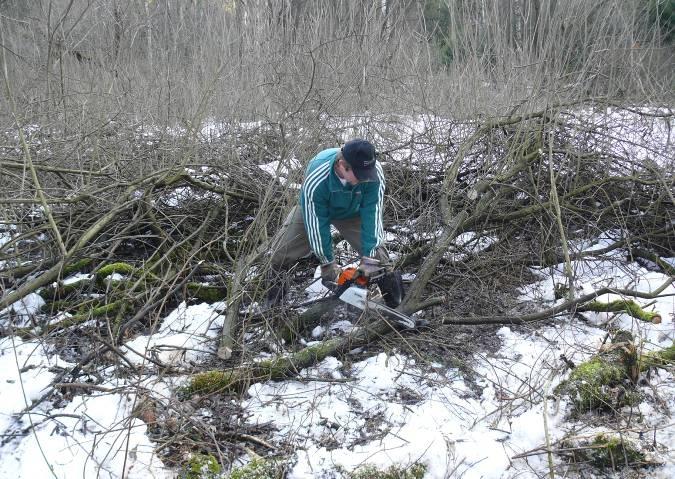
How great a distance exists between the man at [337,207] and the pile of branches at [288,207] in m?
0.27

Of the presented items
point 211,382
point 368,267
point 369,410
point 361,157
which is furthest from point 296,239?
point 369,410

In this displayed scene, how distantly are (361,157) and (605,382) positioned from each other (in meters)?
2.01

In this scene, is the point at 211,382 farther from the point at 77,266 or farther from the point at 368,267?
the point at 77,266

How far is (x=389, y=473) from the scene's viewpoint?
277 cm

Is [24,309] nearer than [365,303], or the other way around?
[365,303]

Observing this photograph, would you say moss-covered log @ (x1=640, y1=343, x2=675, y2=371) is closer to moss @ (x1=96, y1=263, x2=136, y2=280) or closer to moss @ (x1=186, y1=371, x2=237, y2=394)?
moss @ (x1=186, y1=371, x2=237, y2=394)

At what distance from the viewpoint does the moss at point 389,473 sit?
2.75 metres

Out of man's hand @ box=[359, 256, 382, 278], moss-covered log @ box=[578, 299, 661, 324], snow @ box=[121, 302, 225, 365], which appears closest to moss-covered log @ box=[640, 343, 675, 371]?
moss-covered log @ box=[578, 299, 661, 324]

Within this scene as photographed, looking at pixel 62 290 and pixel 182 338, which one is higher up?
→ pixel 62 290

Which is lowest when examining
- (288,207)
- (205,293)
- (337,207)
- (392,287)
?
(205,293)

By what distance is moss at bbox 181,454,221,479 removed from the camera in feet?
8.96

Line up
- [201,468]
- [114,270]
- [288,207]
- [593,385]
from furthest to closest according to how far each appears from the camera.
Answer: [114,270]
[288,207]
[593,385]
[201,468]

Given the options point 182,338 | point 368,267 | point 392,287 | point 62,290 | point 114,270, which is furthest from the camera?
point 114,270

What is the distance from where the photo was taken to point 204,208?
525 cm
